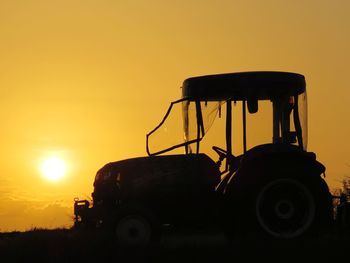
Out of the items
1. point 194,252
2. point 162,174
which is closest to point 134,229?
point 162,174

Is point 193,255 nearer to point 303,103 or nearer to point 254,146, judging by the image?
point 254,146

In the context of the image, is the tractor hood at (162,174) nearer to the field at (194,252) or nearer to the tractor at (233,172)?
the tractor at (233,172)

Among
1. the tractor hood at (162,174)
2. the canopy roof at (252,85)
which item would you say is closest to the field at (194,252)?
the tractor hood at (162,174)

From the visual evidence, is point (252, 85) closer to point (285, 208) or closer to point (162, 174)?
point (285, 208)

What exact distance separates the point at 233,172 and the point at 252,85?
143 cm

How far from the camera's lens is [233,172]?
11555 mm

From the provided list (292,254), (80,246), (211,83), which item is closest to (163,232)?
(80,246)

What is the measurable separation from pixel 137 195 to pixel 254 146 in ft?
8.03

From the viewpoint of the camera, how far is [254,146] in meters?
11.2

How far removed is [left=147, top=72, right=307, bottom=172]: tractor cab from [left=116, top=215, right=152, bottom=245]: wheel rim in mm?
1352

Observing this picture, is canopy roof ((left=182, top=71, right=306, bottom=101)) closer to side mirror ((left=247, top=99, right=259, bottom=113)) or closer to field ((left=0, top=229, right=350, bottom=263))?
side mirror ((left=247, top=99, right=259, bottom=113))

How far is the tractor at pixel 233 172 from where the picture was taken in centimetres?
1040

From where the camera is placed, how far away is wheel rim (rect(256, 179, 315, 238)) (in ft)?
33.9

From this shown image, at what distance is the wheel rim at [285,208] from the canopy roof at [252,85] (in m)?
1.64
